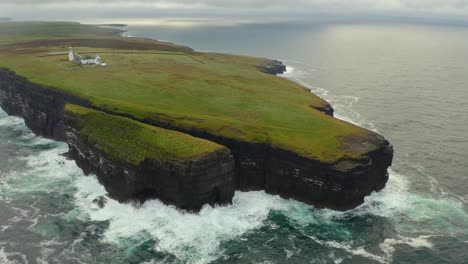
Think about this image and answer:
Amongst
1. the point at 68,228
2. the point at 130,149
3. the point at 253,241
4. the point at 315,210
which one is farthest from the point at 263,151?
the point at 68,228

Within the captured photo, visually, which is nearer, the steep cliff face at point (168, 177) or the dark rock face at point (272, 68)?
the steep cliff face at point (168, 177)

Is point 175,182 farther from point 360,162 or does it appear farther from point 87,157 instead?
point 360,162

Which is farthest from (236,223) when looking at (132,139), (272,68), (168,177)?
(272,68)

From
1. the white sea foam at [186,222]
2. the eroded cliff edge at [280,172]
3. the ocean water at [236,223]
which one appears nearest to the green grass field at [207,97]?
the eroded cliff edge at [280,172]

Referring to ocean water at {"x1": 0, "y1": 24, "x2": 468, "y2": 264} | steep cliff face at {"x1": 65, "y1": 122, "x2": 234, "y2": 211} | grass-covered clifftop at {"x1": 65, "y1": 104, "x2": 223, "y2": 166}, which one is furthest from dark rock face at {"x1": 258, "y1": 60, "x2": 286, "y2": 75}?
steep cliff face at {"x1": 65, "y1": 122, "x2": 234, "y2": 211}

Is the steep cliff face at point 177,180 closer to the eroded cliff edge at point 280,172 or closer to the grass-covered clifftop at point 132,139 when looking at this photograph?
the eroded cliff edge at point 280,172

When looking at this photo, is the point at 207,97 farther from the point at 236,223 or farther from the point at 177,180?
the point at 236,223
